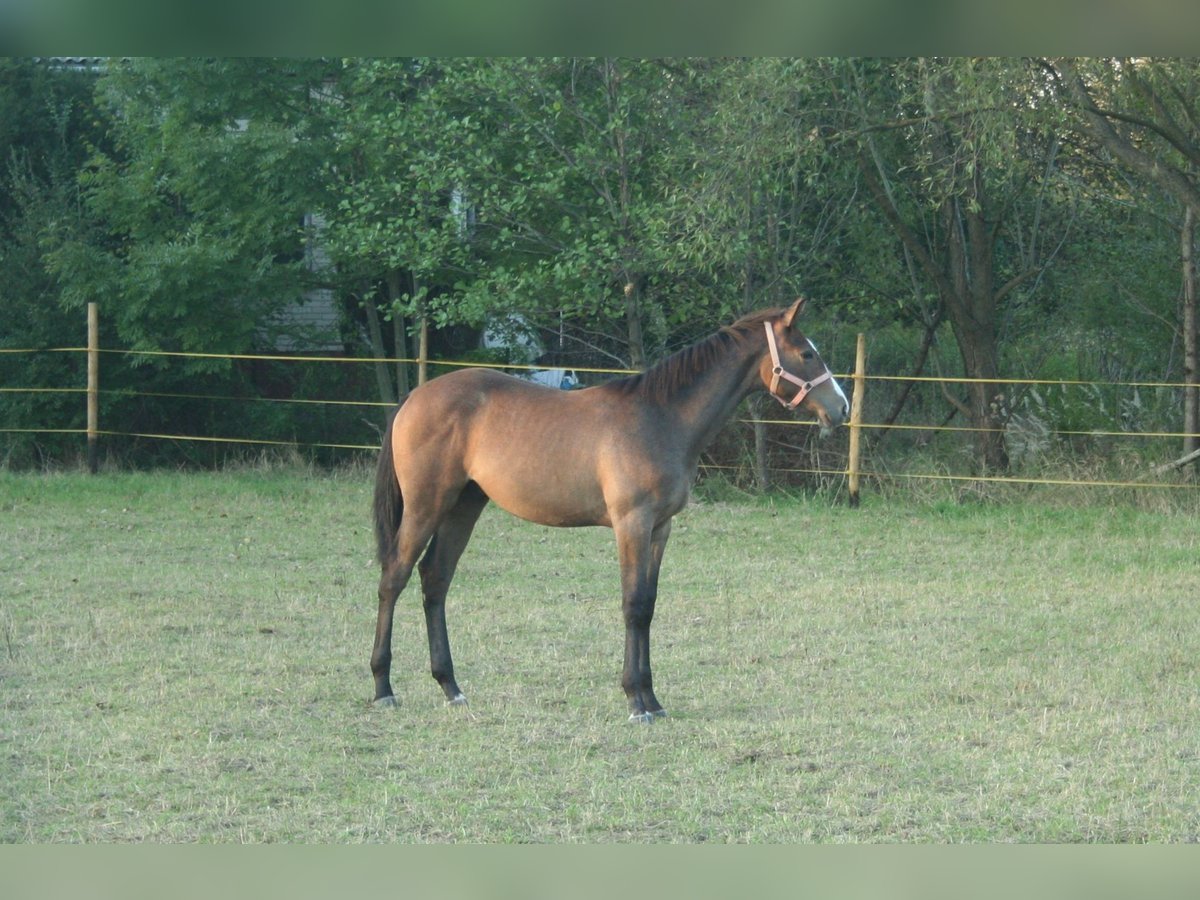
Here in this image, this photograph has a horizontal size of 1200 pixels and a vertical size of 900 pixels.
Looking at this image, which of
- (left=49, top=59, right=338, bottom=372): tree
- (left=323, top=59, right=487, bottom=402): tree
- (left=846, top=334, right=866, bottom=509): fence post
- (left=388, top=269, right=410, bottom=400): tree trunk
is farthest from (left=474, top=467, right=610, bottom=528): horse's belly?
(left=388, top=269, right=410, bottom=400): tree trunk

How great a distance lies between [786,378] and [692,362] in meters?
0.45

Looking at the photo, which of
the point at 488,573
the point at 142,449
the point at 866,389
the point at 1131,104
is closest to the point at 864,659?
the point at 488,573

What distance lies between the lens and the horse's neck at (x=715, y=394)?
19.9ft

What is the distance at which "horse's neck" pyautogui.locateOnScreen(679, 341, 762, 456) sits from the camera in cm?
606

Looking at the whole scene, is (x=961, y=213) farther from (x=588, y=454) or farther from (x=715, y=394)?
(x=588, y=454)

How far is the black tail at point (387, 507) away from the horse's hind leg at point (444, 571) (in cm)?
19

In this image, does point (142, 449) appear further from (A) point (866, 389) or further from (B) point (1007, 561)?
(B) point (1007, 561)

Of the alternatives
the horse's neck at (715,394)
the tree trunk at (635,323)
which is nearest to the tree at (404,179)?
the tree trunk at (635,323)

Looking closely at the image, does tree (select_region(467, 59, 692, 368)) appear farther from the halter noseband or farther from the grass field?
the halter noseband

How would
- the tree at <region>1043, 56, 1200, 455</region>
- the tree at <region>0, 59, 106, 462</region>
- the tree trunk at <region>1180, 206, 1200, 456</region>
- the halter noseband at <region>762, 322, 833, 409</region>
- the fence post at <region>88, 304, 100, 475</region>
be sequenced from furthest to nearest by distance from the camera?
the tree at <region>0, 59, 106, 462</region> < the fence post at <region>88, 304, 100, 475</region> < the tree trunk at <region>1180, 206, 1200, 456</region> < the tree at <region>1043, 56, 1200, 455</region> < the halter noseband at <region>762, 322, 833, 409</region>

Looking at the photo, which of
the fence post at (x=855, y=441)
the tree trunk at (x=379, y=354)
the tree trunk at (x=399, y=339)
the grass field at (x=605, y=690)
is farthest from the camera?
the tree trunk at (x=379, y=354)

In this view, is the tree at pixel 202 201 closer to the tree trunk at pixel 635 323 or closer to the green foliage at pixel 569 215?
the green foliage at pixel 569 215

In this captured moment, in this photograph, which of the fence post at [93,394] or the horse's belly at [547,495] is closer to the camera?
the horse's belly at [547,495]

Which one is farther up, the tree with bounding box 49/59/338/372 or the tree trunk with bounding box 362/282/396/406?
the tree with bounding box 49/59/338/372
